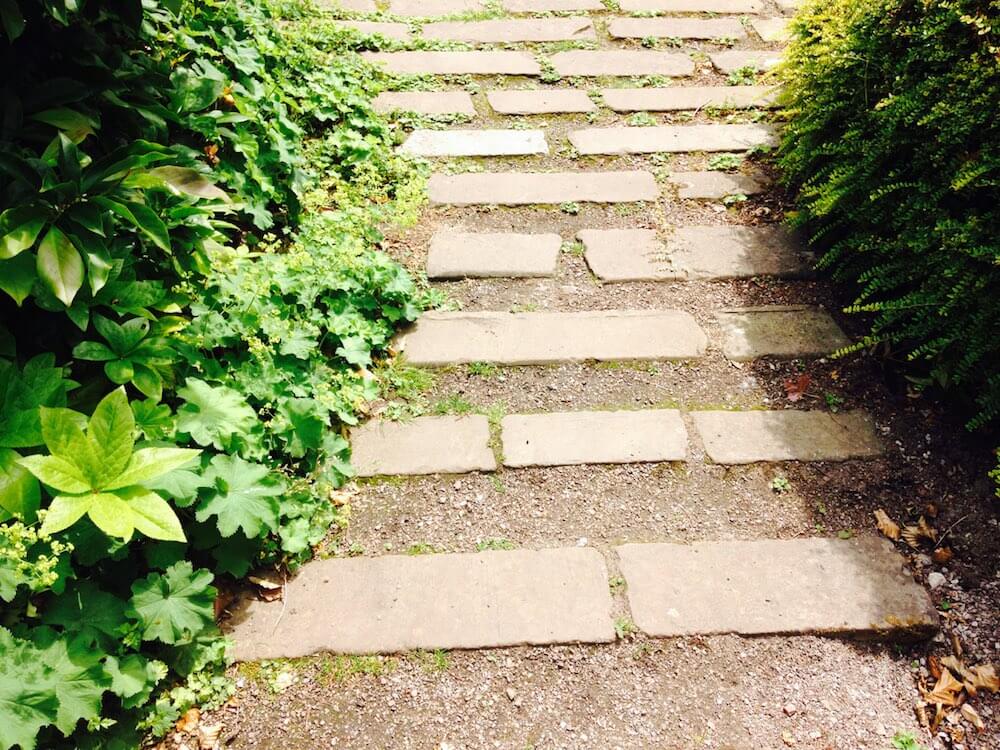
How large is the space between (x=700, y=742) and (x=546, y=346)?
1.56 meters

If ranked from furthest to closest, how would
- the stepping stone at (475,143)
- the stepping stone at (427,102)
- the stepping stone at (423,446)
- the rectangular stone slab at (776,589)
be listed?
1. the stepping stone at (427,102)
2. the stepping stone at (475,143)
3. the stepping stone at (423,446)
4. the rectangular stone slab at (776,589)

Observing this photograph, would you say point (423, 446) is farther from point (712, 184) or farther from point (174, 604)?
point (712, 184)

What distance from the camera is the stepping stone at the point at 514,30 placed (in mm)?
4953

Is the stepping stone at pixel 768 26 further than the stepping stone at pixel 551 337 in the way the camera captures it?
→ Yes

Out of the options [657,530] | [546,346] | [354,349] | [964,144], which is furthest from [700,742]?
[964,144]

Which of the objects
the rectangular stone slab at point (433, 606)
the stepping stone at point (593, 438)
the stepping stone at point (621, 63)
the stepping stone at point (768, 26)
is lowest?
the rectangular stone slab at point (433, 606)

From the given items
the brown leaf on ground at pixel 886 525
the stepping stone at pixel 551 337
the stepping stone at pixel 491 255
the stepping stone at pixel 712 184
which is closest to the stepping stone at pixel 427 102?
the stepping stone at pixel 491 255

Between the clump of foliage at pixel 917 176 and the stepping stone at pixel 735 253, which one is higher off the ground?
the clump of foliage at pixel 917 176

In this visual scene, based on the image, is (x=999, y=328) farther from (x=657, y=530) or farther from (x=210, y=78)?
(x=210, y=78)

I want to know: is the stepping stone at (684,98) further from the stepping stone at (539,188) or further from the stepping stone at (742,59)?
the stepping stone at (539,188)

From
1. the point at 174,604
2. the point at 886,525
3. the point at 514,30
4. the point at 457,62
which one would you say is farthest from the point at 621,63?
the point at 174,604

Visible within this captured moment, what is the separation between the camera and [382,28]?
16.2 ft

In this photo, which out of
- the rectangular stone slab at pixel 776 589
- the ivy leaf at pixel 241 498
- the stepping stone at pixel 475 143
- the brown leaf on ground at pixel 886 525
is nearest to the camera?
the ivy leaf at pixel 241 498

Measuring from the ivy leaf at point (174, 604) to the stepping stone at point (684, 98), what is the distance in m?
3.45
